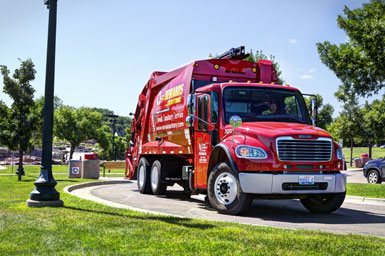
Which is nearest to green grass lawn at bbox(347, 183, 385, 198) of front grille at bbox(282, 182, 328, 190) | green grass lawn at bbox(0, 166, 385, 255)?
front grille at bbox(282, 182, 328, 190)

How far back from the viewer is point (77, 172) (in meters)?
23.7

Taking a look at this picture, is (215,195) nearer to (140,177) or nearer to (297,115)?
(297,115)

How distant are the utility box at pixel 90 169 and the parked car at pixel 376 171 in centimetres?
1289

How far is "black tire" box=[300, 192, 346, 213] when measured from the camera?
10234 mm

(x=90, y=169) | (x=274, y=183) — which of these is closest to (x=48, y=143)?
(x=274, y=183)

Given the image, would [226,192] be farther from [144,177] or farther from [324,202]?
[144,177]

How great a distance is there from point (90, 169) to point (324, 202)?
1514 cm

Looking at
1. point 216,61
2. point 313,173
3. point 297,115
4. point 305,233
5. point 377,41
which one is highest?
point 377,41

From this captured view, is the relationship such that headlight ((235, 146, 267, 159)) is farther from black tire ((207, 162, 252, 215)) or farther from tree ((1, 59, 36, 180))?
tree ((1, 59, 36, 180))

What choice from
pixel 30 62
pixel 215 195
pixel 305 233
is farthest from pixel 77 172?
pixel 305 233

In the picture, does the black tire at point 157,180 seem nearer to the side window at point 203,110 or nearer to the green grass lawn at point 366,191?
the side window at point 203,110

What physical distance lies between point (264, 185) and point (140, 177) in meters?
7.49

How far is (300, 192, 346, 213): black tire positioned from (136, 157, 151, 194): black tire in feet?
18.9

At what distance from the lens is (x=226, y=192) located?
9812 millimetres
